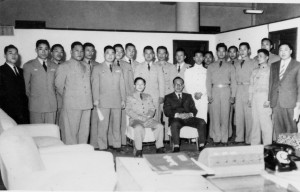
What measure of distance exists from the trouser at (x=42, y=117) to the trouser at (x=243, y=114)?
9.86 feet

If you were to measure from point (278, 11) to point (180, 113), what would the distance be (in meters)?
7.17

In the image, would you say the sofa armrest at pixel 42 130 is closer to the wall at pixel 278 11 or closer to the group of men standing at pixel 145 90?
the group of men standing at pixel 145 90

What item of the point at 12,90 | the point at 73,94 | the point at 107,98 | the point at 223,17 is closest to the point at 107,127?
the point at 107,98

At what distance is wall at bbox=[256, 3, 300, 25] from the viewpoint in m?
9.74

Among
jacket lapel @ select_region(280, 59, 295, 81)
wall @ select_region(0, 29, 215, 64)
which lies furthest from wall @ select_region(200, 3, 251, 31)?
jacket lapel @ select_region(280, 59, 295, 81)

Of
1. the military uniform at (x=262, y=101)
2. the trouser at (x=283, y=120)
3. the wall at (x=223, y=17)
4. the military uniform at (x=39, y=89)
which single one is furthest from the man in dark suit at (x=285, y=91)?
the wall at (x=223, y=17)

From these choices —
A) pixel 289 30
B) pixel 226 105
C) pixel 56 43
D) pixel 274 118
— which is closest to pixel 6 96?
pixel 56 43

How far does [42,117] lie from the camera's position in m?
4.82

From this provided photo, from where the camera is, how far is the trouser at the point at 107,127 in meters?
5.02

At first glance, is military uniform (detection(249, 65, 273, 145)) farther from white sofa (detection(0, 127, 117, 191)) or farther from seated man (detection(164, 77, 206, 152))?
white sofa (detection(0, 127, 117, 191))

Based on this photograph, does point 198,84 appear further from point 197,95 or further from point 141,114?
point 141,114

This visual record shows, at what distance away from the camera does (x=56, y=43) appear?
5.68 meters

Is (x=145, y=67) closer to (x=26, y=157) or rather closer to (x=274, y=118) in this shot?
(x=274, y=118)

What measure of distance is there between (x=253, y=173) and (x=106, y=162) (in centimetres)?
127
